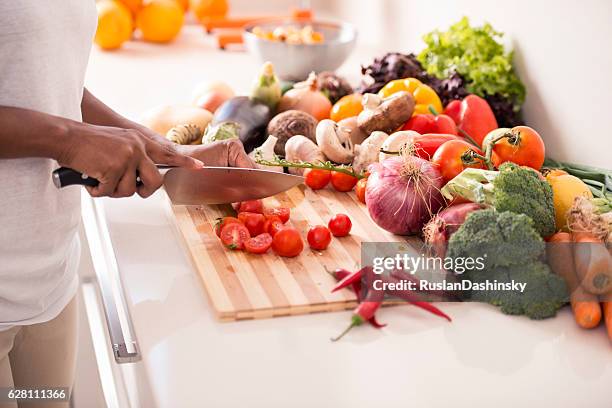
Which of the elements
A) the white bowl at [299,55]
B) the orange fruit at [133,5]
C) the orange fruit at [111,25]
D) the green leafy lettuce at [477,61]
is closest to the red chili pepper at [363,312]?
the green leafy lettuce at [477,61]

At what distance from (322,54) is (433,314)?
41.3 inches

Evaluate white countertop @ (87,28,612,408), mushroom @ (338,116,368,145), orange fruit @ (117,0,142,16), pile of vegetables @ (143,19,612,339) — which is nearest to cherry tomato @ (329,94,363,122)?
pile of vegetables @ (143,19,612,339)

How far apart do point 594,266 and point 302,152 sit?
0.58m

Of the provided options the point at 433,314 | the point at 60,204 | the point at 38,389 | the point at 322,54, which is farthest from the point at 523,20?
the point at 38,389

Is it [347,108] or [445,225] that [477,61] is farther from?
[445,225]

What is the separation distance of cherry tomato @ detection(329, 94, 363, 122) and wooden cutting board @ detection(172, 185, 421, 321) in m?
0.31

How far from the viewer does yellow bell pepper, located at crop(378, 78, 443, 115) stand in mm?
1588

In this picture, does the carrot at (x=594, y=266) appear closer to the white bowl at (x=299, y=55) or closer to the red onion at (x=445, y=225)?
the red onion at (x=445, y=225)

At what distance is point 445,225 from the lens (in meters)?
1.11

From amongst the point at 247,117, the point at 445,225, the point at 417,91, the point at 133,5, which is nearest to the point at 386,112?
the point at 417,91

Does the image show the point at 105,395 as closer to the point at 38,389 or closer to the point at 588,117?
the point at 38,389

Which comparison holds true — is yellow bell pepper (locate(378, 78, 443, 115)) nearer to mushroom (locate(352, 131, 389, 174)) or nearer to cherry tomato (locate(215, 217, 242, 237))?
mushroom (locate(352, 131, 389, 174))

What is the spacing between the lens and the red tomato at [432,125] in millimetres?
A: 1442

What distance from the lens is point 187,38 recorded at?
249 cm
